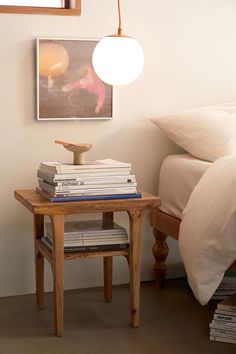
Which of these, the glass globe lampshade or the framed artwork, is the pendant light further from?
the framed artwork

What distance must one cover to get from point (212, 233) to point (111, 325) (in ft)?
2.10

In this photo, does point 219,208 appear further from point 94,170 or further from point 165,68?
point 165,68

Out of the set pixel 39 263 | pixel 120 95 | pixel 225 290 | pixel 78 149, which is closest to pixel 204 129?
pixel 120 95

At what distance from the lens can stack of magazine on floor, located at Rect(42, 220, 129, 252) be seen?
273 cm

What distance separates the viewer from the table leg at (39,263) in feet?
9.84

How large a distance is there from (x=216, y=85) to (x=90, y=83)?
2.27 feet

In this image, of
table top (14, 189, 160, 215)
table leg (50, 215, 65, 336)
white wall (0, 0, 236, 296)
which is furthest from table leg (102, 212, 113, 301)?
table leg (50, 215, 65, 336)

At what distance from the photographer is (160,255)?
10.9 ft

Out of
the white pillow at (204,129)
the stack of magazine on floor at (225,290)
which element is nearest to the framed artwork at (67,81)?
the white pillow at (204,129)

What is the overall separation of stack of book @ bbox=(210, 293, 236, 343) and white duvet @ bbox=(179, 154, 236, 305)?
0.15 metres

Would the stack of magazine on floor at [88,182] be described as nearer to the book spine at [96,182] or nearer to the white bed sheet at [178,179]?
the book spine at [96,182]

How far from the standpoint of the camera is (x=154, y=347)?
102 inches

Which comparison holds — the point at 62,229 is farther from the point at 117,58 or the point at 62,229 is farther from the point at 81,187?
the point at 117,58

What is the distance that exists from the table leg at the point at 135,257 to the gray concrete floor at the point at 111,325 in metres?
0.08
